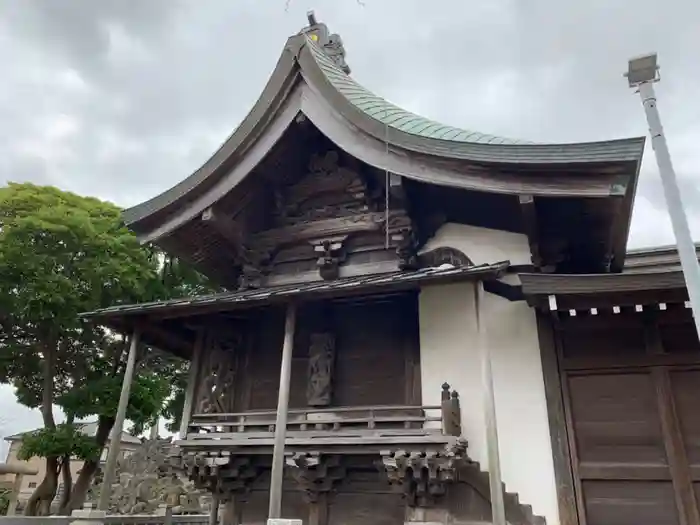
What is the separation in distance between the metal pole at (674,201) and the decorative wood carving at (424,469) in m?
2.60

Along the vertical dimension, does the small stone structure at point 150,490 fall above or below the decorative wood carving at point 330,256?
below

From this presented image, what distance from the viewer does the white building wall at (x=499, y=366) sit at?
581 centimetres

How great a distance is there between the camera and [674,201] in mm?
4254

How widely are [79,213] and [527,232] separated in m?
13.5

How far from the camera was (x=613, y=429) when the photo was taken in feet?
18.9

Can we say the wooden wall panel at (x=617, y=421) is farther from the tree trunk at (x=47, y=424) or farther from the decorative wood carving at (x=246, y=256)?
the tree trunk at (x=47, y=424)

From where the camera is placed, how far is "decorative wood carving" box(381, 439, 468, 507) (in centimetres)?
555

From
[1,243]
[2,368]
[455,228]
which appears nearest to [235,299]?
[455,228]

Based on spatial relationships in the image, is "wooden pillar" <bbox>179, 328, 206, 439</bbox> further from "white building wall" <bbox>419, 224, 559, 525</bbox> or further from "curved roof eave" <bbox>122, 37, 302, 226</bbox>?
"white building wall" <bbox>419, 224, 559, 525</bbox>

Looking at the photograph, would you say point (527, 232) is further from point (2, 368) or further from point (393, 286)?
point (2, 368)

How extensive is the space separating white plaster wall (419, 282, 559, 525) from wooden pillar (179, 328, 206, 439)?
126 inches

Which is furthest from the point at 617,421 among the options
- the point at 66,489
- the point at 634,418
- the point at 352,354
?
the point at 66,489

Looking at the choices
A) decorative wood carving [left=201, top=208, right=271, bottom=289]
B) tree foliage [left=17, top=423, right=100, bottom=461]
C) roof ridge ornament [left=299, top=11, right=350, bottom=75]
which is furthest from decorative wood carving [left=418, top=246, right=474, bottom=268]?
tree foliage [left=17, top=423, right=100, bottom=461]

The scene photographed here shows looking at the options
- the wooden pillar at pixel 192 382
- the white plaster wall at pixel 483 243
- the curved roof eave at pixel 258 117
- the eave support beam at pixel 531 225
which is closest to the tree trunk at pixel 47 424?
the wooden pillar at pixel 192 382
